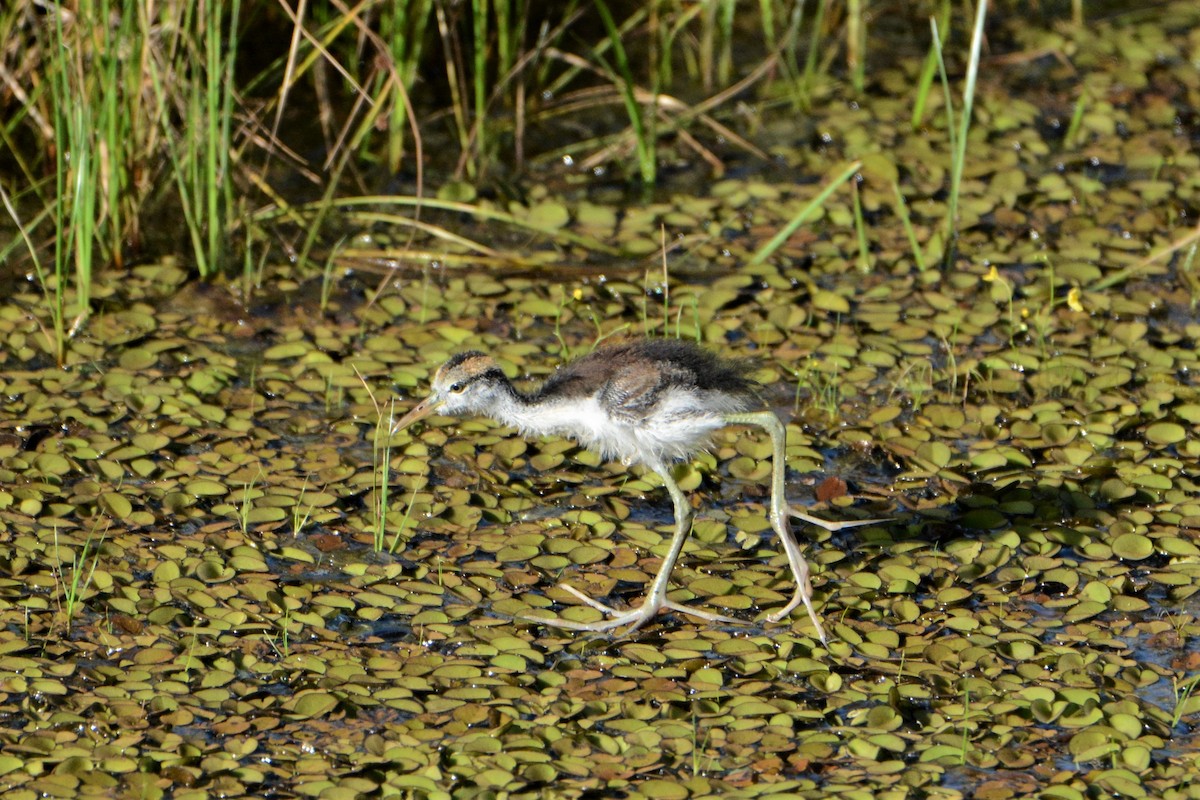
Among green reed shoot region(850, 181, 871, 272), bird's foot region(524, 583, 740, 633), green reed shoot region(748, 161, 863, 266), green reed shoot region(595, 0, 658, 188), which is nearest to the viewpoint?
bird's foot region(524, 583, 740, 633)

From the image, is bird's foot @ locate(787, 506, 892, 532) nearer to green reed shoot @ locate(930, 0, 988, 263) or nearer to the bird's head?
the bird's head

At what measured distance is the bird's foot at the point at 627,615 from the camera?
4500mm

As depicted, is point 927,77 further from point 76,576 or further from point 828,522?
point 76,576

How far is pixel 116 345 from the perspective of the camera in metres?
5.75

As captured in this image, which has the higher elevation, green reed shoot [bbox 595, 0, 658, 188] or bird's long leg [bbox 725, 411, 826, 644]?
green reed shoot [bbox 595, 0, 658, 188]

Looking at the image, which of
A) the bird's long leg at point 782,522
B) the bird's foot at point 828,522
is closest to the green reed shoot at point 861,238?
the bird's foot at point 828,522

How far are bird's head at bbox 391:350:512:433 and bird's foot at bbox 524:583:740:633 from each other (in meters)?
0.62

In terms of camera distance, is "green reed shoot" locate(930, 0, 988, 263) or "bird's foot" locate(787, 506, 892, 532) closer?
"bird's foot" locate(787, 506, 892, 532)

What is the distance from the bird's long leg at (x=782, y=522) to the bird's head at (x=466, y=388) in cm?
70

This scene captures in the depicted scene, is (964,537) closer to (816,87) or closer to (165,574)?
(165,574)

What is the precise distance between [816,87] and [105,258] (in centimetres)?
336

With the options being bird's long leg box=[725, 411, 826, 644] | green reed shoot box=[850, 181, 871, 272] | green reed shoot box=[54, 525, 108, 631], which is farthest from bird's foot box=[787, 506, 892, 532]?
green reed shoot box=[54, 525, 108, 631]

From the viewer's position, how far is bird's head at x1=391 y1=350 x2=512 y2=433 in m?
4.81

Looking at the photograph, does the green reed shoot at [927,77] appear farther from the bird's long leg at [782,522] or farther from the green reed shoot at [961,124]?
the bird's long leg at [782,522]
